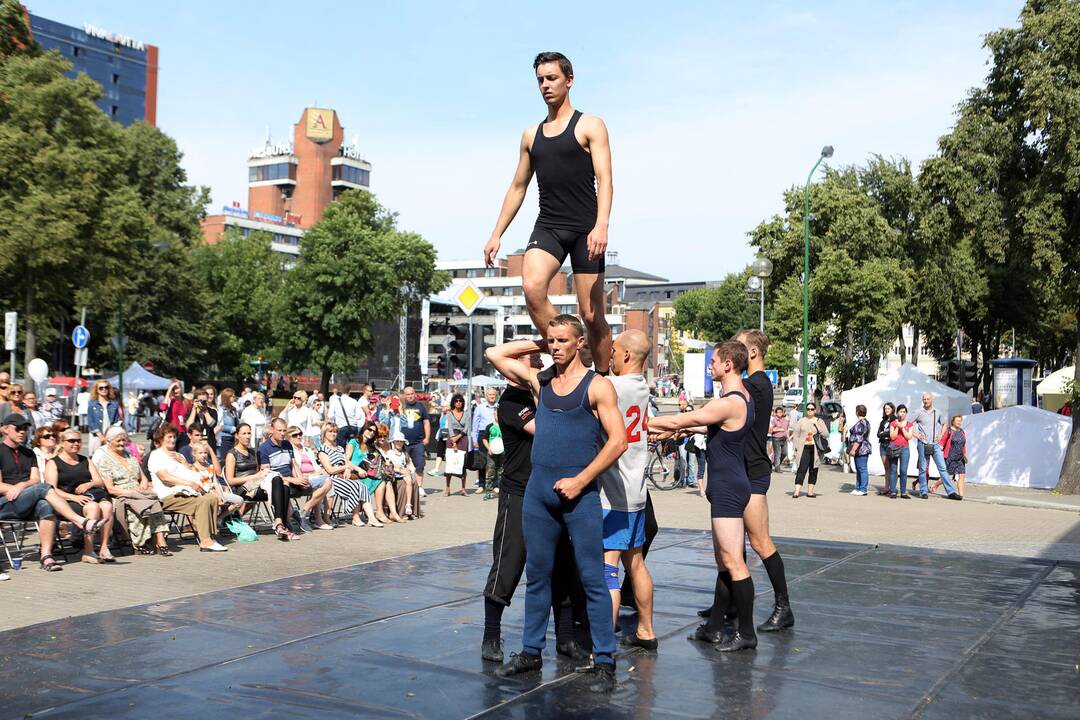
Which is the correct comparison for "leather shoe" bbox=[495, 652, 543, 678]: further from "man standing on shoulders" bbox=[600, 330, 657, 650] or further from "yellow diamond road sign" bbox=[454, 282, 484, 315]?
"yellow diamond road sign" bbox=[454, 282, 484, 315]

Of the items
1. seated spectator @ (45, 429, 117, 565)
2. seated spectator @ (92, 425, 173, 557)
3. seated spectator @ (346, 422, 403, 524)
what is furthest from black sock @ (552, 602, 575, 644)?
seated spectator @ (346, 422, 403, 524)

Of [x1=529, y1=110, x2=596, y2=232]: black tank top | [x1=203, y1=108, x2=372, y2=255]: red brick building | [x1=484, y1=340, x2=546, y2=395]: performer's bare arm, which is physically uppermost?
[x1=203, y1=108, x2=372, y2=255]: red brick building

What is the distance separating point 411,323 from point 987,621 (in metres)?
90.1

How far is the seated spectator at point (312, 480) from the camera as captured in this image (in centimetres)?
1350

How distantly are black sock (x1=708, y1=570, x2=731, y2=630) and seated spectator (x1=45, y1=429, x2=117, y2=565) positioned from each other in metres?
6.49

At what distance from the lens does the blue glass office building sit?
108 metres

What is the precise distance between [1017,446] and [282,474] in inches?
670

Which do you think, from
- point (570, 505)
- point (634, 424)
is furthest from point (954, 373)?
point (570, 505)

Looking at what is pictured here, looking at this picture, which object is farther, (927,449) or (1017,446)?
(1017,446)

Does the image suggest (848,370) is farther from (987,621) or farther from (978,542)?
(987,621)

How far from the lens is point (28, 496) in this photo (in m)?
9.77

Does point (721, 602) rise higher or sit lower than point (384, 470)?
lower

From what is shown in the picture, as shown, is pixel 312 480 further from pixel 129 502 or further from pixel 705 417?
pixel 705 417

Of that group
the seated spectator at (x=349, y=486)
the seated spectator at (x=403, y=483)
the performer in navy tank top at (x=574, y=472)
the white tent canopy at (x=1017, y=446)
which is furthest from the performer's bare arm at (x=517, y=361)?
the white tent canopy at (x=1017, y=446)
